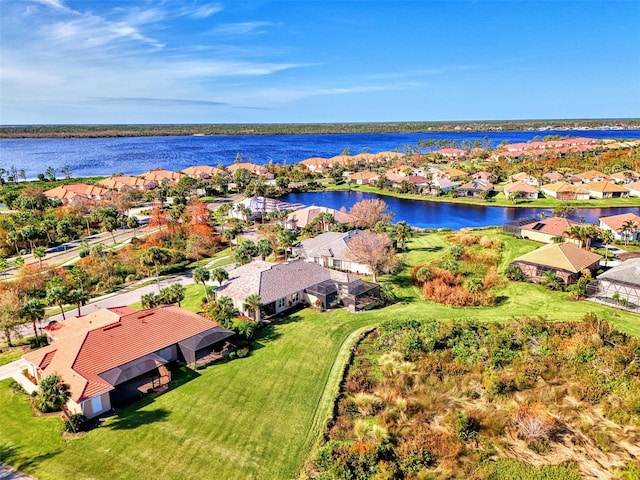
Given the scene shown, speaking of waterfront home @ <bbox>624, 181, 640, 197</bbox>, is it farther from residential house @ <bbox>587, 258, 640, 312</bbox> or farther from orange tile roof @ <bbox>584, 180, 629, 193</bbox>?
residential house @ <bbox>587, 258, 640, 312</bbox>

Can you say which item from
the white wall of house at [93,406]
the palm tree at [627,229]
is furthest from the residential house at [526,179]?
the white wall of house at [93,406]

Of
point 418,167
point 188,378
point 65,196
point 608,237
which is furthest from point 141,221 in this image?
point 418,167

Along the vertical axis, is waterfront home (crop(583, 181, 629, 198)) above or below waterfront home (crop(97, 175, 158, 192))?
below

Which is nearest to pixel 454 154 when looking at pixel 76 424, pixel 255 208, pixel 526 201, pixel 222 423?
pixel 526 201

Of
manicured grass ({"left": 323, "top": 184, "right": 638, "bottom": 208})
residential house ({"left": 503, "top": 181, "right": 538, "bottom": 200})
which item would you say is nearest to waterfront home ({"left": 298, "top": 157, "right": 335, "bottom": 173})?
manicured grass ({"left": 323, "top": 184, "right": 638, "bottom": 208})

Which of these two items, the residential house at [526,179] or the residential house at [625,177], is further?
the residential house at [526,179]

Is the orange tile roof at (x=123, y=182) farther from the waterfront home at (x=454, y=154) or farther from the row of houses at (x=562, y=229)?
the waterfront home at (x=454, y=154)
